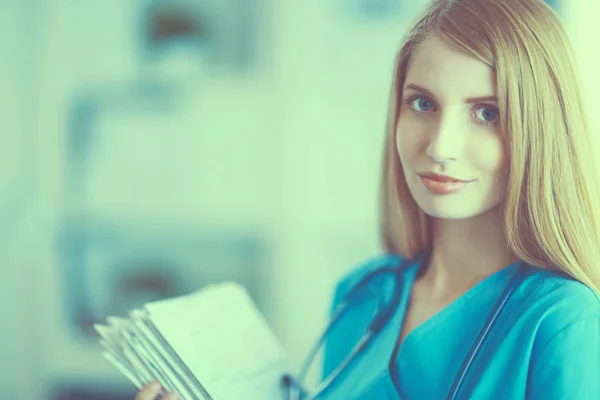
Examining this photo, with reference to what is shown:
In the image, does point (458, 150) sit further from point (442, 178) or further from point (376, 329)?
point (376, 329)

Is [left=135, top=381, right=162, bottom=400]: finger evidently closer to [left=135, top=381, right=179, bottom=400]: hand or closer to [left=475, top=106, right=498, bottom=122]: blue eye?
[left=135, top=381, right=179, bottom=400]: hand

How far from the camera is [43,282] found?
6.70 feet

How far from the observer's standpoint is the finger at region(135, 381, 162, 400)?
813mm

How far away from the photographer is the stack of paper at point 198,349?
0.82 metres

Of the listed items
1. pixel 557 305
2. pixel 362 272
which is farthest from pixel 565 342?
pixel 362 272

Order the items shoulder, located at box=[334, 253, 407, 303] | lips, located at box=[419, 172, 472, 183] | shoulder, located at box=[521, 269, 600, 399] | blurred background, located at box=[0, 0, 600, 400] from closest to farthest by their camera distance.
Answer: shoulder, located at box=[521, 269, 600, 399], lips, located at box=[419, 172, 472, 183], shoulder, located at box=[334, 253, 407, 303], blurred background, located at box=[0, 0, 600, 400]

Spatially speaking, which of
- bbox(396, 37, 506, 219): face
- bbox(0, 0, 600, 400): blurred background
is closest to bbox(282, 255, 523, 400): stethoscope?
bbox(396, 37, 506, 219): face

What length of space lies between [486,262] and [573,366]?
20 centimetres

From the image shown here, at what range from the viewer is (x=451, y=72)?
0.75m

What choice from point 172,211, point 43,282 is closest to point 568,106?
point 172,211

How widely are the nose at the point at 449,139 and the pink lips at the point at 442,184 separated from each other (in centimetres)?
3

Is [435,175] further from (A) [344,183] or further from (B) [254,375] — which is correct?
(A) [344,183]

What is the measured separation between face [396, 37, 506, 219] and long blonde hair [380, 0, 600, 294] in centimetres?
2

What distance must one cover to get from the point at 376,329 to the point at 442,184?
25 centimetres
